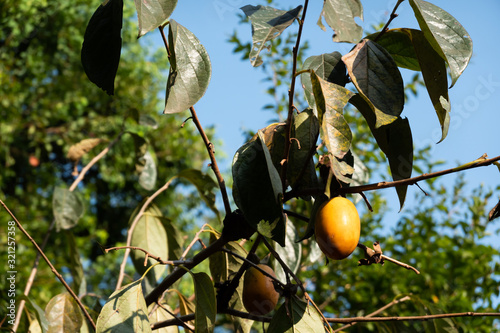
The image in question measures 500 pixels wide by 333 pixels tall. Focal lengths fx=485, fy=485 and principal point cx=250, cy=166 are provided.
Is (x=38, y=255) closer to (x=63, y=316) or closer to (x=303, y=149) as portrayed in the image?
(x=63, y=316)

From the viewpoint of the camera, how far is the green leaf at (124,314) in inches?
19.9

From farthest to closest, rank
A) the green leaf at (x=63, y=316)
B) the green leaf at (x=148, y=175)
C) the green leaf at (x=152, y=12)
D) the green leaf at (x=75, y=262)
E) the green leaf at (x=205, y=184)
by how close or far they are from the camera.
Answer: the green leaf at (x=148, y=175) → the green leaf at (x=75, y=262) → the green leaf at (x=205, y=184) → the green leaf at (x=63, y=316) → the green leaf at (x=152, y=12)

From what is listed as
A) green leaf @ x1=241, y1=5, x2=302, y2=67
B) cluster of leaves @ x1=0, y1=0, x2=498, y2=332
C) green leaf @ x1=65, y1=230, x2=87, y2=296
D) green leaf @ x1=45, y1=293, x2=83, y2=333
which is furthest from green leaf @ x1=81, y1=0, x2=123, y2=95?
green leaf @ x1=65, y1=230, x2=87, y2=296

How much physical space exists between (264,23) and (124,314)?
13.3 inches

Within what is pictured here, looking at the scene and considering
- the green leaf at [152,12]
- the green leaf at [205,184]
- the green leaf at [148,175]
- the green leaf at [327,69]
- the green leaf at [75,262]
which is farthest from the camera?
the green leaf at [148,175]

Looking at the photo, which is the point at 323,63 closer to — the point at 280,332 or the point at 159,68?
the point at 280,332

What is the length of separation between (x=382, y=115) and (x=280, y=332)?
25 cm

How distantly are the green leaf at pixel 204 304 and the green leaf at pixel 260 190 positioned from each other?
120mm

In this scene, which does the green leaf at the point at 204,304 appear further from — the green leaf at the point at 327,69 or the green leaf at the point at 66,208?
the green leaf at the point at 66,208

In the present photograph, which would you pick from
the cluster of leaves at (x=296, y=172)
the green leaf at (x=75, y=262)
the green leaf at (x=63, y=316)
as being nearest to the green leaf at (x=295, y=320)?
the cluster of leaves at (x=296, y=172)

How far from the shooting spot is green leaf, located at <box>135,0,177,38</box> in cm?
42

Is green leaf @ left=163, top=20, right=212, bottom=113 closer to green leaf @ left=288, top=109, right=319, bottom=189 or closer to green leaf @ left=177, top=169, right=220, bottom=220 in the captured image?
green leaf @ left=288, top=109, right=319, bottom=189

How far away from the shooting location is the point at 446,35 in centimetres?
46

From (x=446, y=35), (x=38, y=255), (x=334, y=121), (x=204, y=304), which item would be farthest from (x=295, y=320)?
(x=38, y=255)
